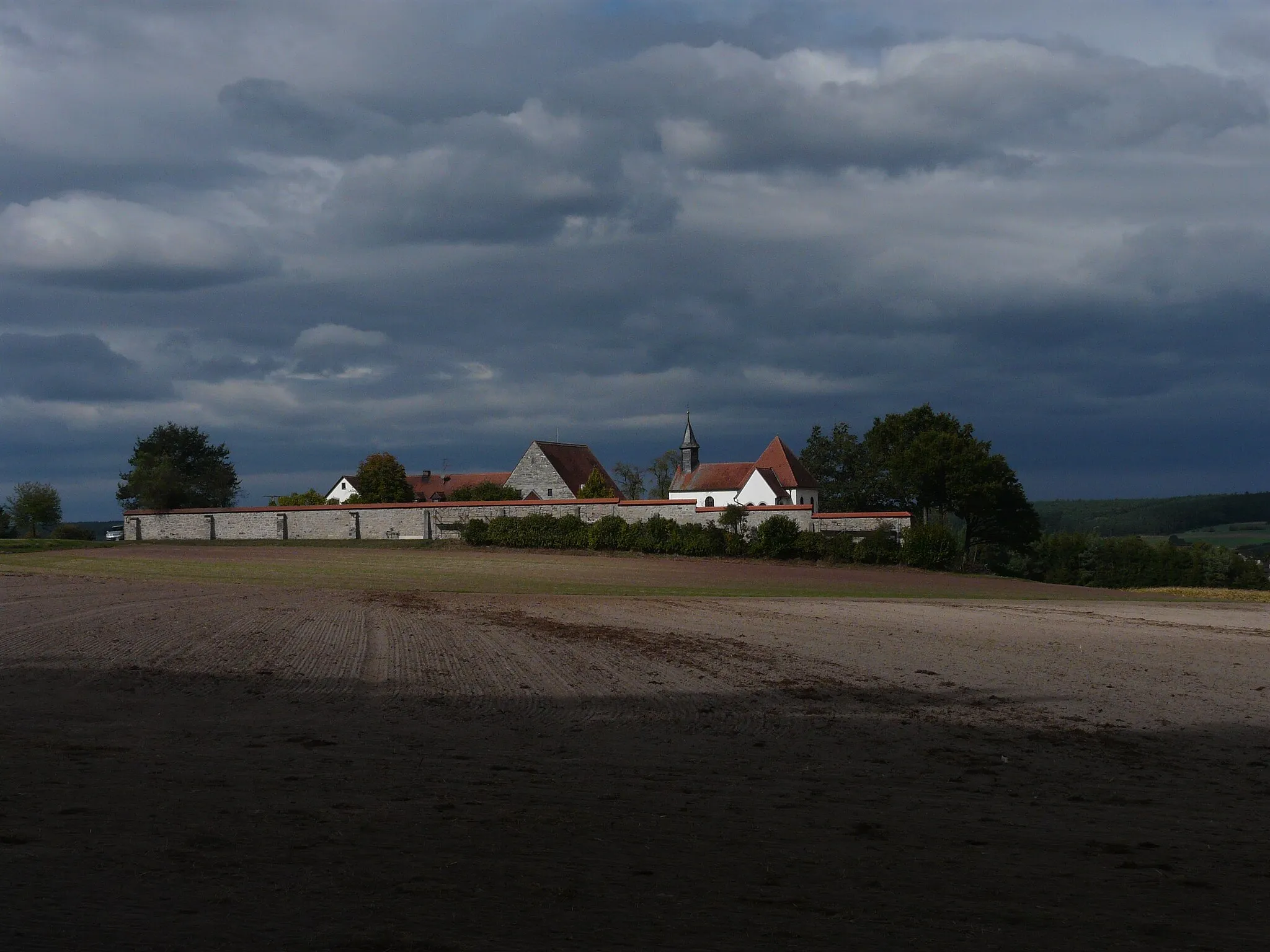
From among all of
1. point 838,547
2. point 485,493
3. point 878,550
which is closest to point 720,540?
point 838,547

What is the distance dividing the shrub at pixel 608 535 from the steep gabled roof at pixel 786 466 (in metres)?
37.5

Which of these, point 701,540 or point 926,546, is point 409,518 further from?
point 926,546

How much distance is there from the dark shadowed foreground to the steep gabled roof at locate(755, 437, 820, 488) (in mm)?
70516

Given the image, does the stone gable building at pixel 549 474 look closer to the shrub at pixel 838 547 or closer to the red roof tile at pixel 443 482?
the red roof tile at pixel 443 482

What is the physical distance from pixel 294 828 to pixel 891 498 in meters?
81.7

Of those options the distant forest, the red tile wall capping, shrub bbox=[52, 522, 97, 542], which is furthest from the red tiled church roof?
the distant forest

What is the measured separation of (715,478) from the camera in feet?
310

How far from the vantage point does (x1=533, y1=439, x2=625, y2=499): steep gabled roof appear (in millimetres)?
85500

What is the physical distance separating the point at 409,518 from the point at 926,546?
26777 millimetres

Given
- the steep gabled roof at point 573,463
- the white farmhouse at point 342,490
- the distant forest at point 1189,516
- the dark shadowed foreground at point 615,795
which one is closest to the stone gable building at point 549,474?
the steep gabled roof at point 573,463

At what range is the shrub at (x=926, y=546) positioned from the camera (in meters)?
50.1

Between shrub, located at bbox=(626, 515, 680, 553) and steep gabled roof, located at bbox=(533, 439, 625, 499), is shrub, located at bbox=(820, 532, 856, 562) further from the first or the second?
steep gabled roof, located at bbox=(533, 439, 625, 499)

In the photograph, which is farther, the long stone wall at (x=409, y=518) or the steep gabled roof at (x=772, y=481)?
the steep gabled roof at (x=772, y=481)

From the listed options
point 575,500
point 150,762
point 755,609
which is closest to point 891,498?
point 575,500
